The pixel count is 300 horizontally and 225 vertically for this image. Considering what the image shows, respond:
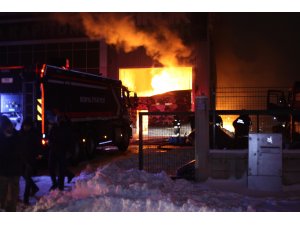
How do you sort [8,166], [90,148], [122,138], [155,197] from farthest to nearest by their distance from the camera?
1. [122,138]
2. [90,148]
3. [155,197]
4. [8,166]

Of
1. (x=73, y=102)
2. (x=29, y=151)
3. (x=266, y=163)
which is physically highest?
(x=73, y=102)

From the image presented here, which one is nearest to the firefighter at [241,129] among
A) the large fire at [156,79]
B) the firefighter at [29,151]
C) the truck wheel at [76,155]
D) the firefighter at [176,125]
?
the firefighter at [176,125]

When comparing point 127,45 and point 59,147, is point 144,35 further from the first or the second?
point 59,147

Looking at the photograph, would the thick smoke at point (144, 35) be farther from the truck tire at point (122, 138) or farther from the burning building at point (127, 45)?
the truck tire at point (122, 138)

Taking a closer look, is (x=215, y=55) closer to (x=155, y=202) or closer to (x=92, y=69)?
(x=92, y=69)

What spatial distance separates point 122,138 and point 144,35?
36.1ft

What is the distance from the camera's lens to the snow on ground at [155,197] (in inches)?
272

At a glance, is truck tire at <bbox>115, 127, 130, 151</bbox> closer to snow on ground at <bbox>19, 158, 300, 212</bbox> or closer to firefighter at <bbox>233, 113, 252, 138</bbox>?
firefighter at <bbox>233, 113, 252, 138</bbox>

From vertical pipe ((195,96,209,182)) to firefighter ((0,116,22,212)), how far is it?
408cm

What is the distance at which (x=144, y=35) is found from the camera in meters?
28.0

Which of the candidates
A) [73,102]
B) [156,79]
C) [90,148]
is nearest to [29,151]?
[73,102]

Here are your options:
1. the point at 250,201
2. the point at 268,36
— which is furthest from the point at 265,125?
the point at 268,36

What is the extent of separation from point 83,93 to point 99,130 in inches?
69.7

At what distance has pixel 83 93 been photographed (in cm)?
1577
